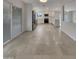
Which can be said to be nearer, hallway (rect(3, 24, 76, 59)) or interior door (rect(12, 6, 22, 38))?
hallway (rect(3, 24, 76, 59))

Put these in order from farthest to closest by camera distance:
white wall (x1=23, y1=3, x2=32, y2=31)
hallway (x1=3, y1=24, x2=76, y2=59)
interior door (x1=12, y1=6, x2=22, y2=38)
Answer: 1. white wall (x1=23, y1=3, x2=32, y2=31)
2. interior door (x1=12, y1=6, x2=22, y2=38)
3. hallway (x1=3, y1=24, x2=76, y2=59)

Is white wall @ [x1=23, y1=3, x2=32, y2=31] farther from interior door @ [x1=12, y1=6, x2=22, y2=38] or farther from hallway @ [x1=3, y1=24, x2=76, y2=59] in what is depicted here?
hallway @ [x1=3, y1=24, x2=76, y2=59]

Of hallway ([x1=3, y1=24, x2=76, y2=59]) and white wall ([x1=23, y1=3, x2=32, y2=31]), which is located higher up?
white wall ([x1=23, y1=3, x2=32, y2=31])

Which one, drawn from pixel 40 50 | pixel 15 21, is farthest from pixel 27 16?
pixel 40 50

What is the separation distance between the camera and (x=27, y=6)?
14867 millimetres

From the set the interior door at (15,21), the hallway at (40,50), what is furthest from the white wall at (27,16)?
the hallway at (40,50)

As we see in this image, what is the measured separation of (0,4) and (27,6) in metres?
13.4

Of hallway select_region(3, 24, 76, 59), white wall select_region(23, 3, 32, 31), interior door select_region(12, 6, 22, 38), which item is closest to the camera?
hallway select_region(3, 24, 76, 59)

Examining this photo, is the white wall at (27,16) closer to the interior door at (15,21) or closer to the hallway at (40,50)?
the interior door at (15,21)

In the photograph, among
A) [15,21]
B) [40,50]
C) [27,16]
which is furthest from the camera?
[27,16]

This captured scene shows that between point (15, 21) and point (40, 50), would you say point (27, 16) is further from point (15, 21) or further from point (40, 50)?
point (40, 50)

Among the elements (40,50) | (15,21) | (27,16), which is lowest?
(40,50)

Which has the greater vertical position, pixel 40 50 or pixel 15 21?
pixel 15 21

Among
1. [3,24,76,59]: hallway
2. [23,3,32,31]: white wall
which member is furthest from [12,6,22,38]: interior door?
[23,3,32,31]: white wall
